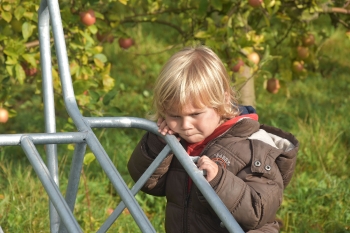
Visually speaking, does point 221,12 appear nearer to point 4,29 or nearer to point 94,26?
point 94,26

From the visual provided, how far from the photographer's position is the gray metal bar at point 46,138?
1.74m

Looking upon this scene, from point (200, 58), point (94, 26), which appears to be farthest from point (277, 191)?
point (94, 26)

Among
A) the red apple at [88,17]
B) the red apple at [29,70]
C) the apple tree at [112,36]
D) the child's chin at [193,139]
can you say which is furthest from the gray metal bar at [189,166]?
the red apple at [29,70]

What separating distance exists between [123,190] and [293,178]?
7.06 feet

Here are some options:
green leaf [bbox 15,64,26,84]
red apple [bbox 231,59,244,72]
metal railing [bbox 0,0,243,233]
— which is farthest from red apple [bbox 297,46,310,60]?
metal railing [bbox 0,0,243,233]

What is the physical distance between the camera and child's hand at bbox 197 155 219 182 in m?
1.86

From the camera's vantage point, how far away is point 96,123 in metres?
1.94

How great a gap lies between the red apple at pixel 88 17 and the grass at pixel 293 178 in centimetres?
54

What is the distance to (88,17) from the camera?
3301mm

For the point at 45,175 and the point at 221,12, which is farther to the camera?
the point at 221,12

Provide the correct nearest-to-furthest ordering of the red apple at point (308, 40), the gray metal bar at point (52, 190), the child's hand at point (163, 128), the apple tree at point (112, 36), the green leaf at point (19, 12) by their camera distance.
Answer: the gray metal bar at point (52, 190) < the child's hand at point (163, 128) < the green leaf at point (19, 12) < the apple tree at point (112, 36) < the red apple at point (308, 40)

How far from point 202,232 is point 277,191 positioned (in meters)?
0.25

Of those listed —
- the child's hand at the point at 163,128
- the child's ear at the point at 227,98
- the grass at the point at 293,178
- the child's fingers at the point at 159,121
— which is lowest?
the grass at the point at 293,178

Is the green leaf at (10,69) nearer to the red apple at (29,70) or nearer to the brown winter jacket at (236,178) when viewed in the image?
the red apple at (29,70)
